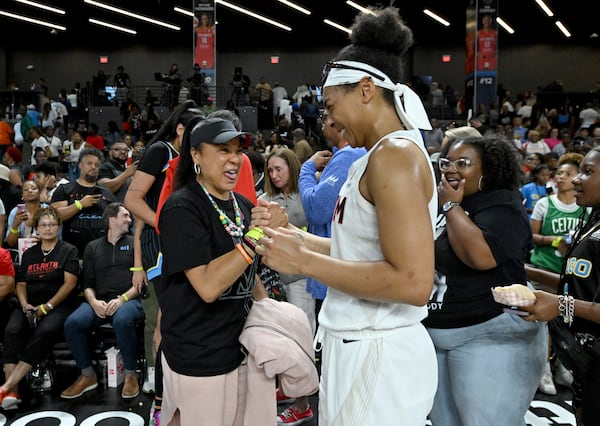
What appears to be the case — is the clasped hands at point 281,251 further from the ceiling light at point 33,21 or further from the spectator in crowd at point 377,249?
the ceiling light at point 33,21

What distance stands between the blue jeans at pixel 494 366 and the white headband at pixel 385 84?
3.30 ft

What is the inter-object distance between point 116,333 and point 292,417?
1626 millimetres

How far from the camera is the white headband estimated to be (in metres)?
1.61

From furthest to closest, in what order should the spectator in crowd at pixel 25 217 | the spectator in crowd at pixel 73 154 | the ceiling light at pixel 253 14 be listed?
the ceiling light at pixel 253 14, the spectator in crowd at pixel 73 154, the spectator in crowd at pixel 25 217

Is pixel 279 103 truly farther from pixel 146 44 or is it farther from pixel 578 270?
pixel 578 270

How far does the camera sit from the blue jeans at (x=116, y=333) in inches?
182

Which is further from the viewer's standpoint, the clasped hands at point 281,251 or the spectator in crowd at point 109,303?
the spectator in crowd at point 109,303

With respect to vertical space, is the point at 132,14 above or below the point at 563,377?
above

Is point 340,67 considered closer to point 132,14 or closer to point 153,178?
point 153,178

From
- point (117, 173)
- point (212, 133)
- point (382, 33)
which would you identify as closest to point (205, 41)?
point (117, 173)

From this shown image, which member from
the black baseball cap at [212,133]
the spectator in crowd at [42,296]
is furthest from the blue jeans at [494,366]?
the spectator in crowd at [42,296]

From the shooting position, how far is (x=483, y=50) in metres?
17.0

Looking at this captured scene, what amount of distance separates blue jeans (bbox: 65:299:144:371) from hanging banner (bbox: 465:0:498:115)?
45.0ft

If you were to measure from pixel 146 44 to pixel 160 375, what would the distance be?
2489cm
